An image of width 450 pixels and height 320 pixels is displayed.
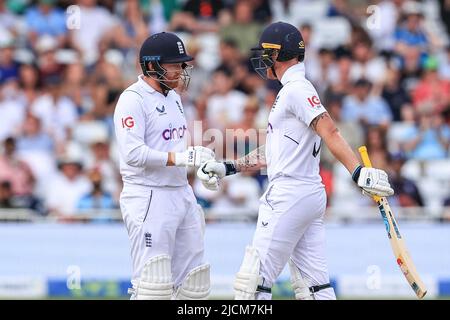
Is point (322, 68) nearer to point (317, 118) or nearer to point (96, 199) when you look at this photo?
point (96, 199)

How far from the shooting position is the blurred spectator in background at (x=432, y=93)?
14422 mm

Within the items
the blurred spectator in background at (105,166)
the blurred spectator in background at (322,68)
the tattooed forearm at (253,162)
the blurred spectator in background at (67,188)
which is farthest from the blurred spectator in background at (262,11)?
the tattooed forearm at (253,162)

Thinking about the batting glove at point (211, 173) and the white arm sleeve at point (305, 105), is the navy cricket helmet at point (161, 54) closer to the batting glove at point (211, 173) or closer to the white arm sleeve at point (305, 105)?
the batting glove at point (211, 173)

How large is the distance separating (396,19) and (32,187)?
5670 millimetres

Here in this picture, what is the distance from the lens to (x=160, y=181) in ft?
A: 26.2

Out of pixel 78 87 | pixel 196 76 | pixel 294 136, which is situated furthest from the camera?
pixel 196 76

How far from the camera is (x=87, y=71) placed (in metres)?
14.8

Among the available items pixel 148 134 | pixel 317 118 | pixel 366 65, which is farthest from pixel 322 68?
pixel 317 118

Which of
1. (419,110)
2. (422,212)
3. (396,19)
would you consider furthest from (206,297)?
(396,19)

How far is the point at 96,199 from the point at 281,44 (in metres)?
5.02

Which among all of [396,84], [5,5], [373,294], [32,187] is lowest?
[373,294]

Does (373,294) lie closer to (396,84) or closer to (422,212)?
(422,212)

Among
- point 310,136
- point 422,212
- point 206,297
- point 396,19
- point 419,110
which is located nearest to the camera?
point 310,136
